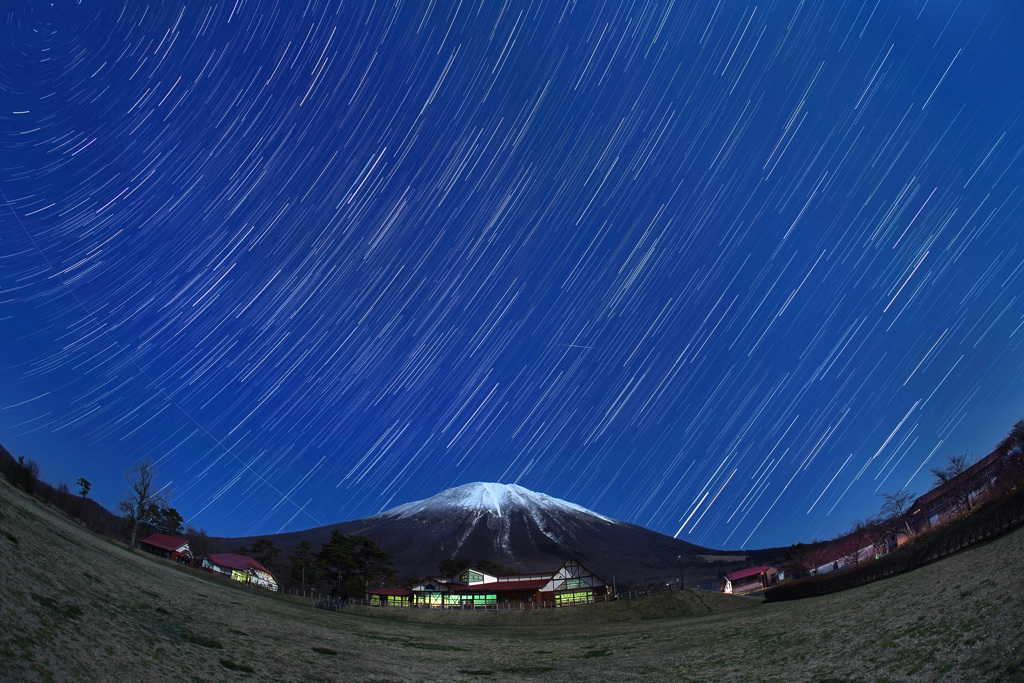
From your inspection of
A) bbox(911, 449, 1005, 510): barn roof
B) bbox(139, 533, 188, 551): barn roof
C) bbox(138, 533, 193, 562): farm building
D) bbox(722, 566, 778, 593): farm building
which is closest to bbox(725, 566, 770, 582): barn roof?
bbox(722, 566, 778, 593): farm building

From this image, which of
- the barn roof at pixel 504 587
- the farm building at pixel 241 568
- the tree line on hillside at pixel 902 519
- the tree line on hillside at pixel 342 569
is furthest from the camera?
the tree line on hillside at pixel 342 569

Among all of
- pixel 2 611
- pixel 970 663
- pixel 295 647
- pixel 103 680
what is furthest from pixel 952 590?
pixel 2 611

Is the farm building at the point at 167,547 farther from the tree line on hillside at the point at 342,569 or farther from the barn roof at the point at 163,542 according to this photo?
the tree line on hillside at the point at 342,569

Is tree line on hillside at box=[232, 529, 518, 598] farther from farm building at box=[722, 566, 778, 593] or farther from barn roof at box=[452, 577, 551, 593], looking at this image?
farm building at box=[722, 566, 778, 593]

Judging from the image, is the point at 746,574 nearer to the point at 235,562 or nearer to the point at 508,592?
the point at 508,592

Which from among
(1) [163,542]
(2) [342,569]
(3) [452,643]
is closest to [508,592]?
(2) [342,569]

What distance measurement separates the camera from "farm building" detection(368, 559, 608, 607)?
85.1 metres

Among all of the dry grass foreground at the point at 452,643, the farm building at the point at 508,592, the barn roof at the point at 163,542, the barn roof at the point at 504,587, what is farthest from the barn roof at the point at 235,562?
the dry grass foreground at the point at 452,643

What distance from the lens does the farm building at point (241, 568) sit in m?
89.2

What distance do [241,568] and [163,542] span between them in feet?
46.0

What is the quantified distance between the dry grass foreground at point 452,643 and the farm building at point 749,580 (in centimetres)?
8251

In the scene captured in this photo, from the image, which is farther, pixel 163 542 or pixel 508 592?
pixel 508 592

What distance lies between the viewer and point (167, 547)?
276 ft

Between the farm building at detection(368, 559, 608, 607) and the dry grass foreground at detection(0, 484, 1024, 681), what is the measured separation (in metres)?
Answer: 58.0
